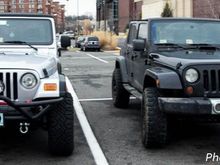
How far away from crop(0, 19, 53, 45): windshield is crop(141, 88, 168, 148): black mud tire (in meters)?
2.07

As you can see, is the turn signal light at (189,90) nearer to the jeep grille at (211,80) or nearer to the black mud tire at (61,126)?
the jeep grille at (211,80)

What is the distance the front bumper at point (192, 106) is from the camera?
5734 millimetres

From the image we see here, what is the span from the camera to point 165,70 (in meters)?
6.27

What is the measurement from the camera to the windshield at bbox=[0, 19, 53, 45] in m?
7.41

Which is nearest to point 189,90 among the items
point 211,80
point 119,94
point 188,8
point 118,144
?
point 211,80

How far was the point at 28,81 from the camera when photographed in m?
5.51

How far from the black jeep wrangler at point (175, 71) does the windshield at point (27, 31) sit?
1406 millimetres

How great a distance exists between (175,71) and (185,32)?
1.57 m

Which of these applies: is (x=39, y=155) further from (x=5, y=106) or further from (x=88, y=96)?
(x=88, y=96)

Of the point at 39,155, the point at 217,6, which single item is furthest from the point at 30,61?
the point at 217,6

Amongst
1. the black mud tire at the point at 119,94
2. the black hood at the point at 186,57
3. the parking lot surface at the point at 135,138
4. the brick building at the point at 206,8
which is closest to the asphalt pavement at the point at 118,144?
the parking lot surface at the point at 135,138

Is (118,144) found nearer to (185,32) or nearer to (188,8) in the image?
(185,32)

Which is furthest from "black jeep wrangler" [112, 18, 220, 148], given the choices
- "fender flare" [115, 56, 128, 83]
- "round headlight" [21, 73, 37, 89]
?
"round headlight" [21, 73, 37, 89]

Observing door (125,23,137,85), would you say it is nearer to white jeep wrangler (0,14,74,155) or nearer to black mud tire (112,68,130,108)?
black mud tire (112,68,130,108)
